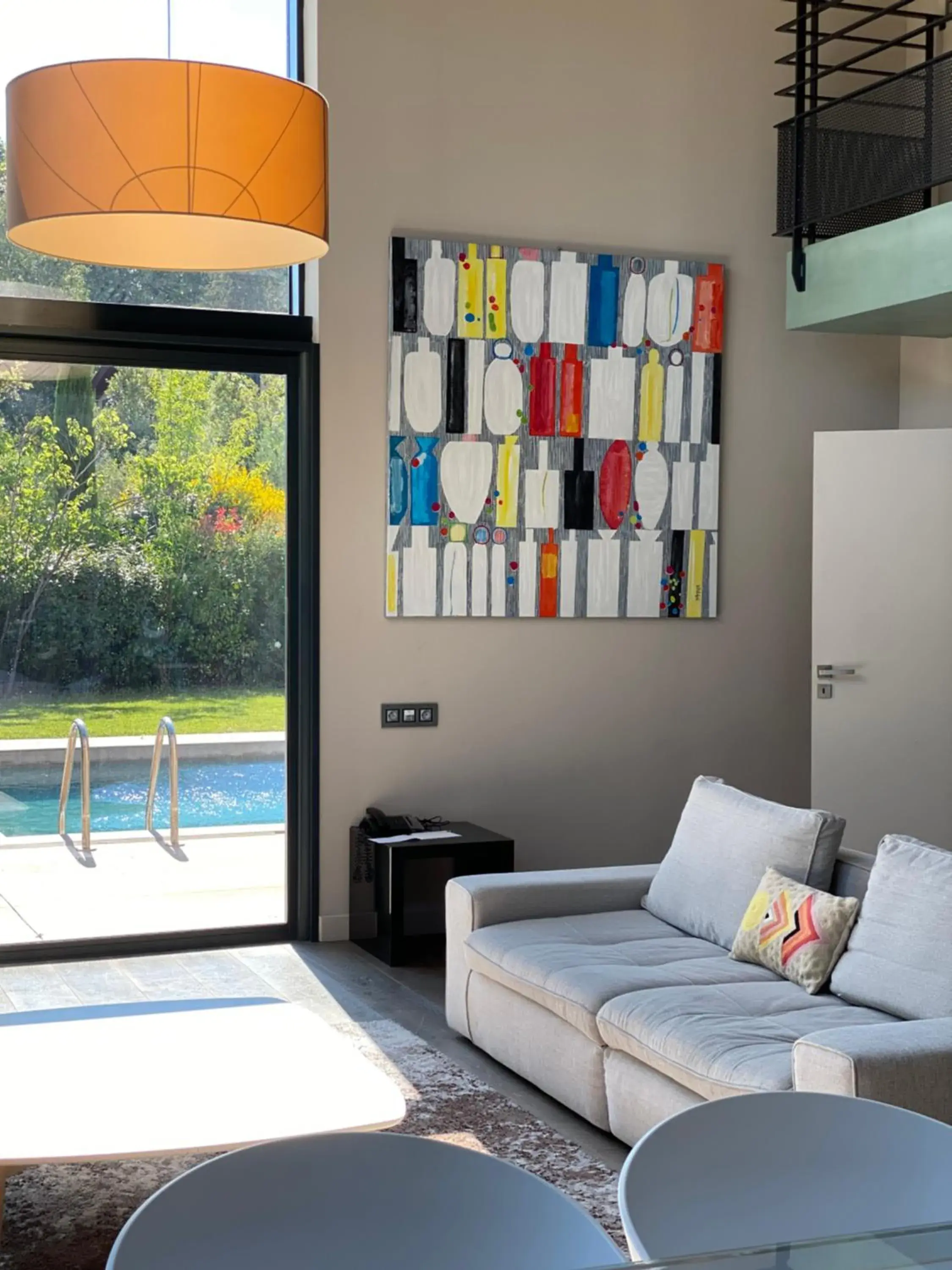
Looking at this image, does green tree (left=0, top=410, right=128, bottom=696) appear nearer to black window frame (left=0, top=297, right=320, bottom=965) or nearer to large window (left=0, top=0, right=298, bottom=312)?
black window frame (left=0, top=297, right=320, bottom=965)

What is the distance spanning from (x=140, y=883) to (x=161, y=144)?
362cm

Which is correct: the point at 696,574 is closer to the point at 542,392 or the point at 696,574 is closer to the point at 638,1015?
the point at 542,392

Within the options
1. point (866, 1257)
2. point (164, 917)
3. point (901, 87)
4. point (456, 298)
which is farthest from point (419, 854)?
point (866, 1257)

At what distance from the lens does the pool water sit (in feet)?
18.4

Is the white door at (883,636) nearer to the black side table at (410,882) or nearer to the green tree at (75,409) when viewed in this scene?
the black side table at (410,882)

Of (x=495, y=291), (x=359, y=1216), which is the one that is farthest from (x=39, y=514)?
(x=359, y=1216)

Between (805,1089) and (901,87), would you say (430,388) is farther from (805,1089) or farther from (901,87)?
(805,1089)

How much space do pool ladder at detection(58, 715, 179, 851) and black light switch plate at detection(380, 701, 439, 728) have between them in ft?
2.75

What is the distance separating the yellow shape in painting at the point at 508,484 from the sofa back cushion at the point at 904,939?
2713mm

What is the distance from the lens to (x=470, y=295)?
6.08m

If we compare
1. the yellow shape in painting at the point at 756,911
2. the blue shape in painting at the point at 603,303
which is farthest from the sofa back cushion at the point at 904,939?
the blue shape in painting at the point at 603,303

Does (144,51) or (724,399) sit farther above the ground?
(144,51)

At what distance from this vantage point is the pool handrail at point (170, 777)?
5785 mm

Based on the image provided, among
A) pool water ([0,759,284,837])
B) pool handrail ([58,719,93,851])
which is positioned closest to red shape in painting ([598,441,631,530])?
pool water ([0,759,284,837])
